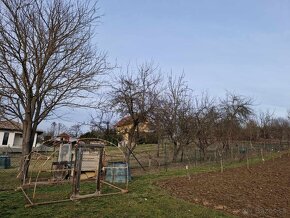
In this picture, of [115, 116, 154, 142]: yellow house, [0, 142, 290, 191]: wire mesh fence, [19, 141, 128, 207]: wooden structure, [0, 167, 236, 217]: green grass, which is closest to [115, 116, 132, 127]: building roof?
[115, 116, 154, 142]: yellow house

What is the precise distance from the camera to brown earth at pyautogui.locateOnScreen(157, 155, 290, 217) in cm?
855

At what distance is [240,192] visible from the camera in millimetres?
10531

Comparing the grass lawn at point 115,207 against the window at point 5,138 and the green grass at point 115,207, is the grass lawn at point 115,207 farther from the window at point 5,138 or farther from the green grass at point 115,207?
the window at point 5,138

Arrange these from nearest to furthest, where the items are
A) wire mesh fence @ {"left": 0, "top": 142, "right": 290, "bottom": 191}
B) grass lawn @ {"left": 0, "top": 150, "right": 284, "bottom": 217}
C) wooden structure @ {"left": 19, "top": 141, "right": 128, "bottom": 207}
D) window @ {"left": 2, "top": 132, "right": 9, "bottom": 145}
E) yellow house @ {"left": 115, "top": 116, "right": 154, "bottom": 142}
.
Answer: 1. grass lawn @ {"left": 0, "top": 150, "right": 284, "bottom": 217}
2. wooden structure @ {"left": 19, "top": 141, "right": 128, "bottom": 207}
3. wire mesh fence @ {"left": 0, "top": 142, "right": 290, "bottom": 191}
4. yellow house @ {"left": 115, "top": 116, "right": 154, "bottom": 142}
5. window @ {"left": 2, "top": 132, "right": 9, "bottom": 145}

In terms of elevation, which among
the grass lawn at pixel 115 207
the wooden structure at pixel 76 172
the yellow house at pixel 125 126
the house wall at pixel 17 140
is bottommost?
the grass lawn at pixel 115 207

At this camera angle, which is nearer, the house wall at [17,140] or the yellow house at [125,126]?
the yellow house at [125,126]

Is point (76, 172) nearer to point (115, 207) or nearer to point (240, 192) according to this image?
point (115, 207)

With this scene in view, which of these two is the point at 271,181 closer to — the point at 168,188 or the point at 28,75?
the point at 168,188

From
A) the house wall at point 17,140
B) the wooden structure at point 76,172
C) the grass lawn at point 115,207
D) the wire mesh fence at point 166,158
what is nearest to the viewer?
the grass lawn at point 115,207

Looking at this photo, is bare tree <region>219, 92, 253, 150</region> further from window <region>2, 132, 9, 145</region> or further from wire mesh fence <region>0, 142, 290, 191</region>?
window <region>2, 132, 9, 145</region>

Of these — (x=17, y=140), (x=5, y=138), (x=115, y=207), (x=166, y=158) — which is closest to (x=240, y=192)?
(x=115, y=207)

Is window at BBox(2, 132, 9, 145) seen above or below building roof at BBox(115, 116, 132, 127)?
above

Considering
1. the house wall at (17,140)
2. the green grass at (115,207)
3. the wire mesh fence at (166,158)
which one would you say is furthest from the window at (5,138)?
the green grass at (115,207)

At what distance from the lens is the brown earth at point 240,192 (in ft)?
28.0
